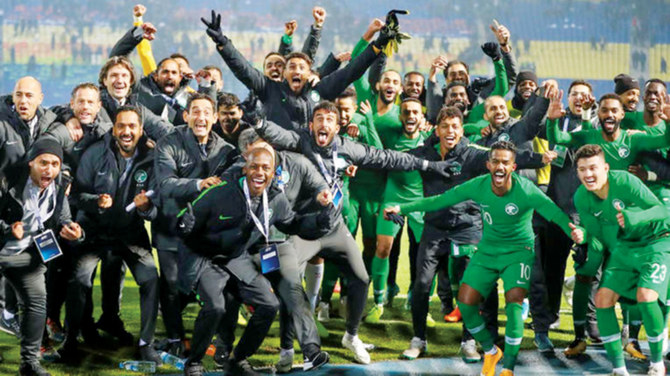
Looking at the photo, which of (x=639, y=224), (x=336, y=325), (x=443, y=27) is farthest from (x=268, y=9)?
(x=639, y=224)

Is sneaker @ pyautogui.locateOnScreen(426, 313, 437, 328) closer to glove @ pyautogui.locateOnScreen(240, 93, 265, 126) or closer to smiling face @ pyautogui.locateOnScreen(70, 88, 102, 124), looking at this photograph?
glove @ pyautogui.locateOnScreen(240, 93, 265, 126)

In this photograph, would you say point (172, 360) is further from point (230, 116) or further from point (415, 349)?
point (230, 116)

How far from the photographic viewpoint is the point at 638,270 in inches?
238

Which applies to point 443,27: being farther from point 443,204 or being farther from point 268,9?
point 443,204

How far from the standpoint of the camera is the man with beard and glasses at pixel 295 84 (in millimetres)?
7234

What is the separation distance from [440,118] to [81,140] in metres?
2.62

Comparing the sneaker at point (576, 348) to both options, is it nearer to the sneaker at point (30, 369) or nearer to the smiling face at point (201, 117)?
the smiling face at point (201, 117)

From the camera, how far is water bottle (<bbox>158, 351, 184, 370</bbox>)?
6.26 metres

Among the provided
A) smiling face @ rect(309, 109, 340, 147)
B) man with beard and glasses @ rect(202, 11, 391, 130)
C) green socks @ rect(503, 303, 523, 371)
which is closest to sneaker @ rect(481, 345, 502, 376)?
green socks @ rect(503, 303, 523, 371)

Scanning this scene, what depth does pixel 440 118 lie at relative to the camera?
7000mm

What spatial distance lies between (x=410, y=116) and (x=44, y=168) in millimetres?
3011

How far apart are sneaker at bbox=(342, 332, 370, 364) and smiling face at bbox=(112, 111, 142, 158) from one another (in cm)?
205

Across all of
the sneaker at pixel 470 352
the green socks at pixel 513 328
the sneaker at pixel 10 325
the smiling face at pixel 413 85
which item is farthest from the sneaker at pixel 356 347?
the smiling face at pixel 413 85

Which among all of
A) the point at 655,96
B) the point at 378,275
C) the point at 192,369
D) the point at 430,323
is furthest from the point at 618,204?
the point at 192,369
